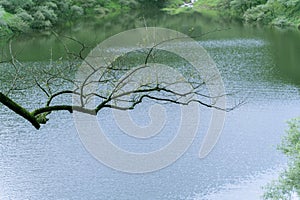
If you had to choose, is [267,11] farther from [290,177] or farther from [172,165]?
[290,177]

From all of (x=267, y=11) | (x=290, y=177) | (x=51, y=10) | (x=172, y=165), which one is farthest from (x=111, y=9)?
(x=290, y=177)

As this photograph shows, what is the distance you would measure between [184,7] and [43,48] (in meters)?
33.0

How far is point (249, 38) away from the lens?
41000 mm

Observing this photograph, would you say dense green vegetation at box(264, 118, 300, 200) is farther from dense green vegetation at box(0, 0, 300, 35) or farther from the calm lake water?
dense green vegetation at box(0, 0, 300, 35)

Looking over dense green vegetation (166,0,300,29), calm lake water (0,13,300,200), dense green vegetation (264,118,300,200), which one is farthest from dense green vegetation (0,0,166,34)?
dense green vegetation (264,118,300,200)

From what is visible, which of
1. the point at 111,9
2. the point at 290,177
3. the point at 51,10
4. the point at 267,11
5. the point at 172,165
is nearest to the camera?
the point at 290,177

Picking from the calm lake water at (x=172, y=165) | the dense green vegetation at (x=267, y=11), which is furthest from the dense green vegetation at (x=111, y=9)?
the calm lake water at (x=172, y=165)

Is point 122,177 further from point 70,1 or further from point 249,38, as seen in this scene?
point 70,1

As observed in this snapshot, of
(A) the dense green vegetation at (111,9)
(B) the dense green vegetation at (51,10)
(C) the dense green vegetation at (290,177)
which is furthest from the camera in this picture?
(A) the dense green vegetation at (111,9)

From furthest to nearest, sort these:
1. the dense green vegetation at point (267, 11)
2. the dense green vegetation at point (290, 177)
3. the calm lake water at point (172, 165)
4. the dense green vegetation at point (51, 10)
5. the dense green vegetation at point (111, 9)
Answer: the dense green vegetation at point (267, 11)
the dense green vegetation at point (111, 9)
the dense green vegetation at point (51, 10)
the calm lake water at point (172, 165)
the dense green vegetation at point (290, 177)

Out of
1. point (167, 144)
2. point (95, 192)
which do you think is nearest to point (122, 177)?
point (95, 192)

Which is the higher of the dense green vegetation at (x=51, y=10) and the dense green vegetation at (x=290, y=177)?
the dense green vegetation at (x=290, y=177)

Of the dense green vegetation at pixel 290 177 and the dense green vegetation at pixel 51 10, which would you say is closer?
the dense green vegetation at pixel 290 177

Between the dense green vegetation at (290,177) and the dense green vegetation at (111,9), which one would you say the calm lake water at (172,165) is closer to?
the dense green vegetation at (290,177)
